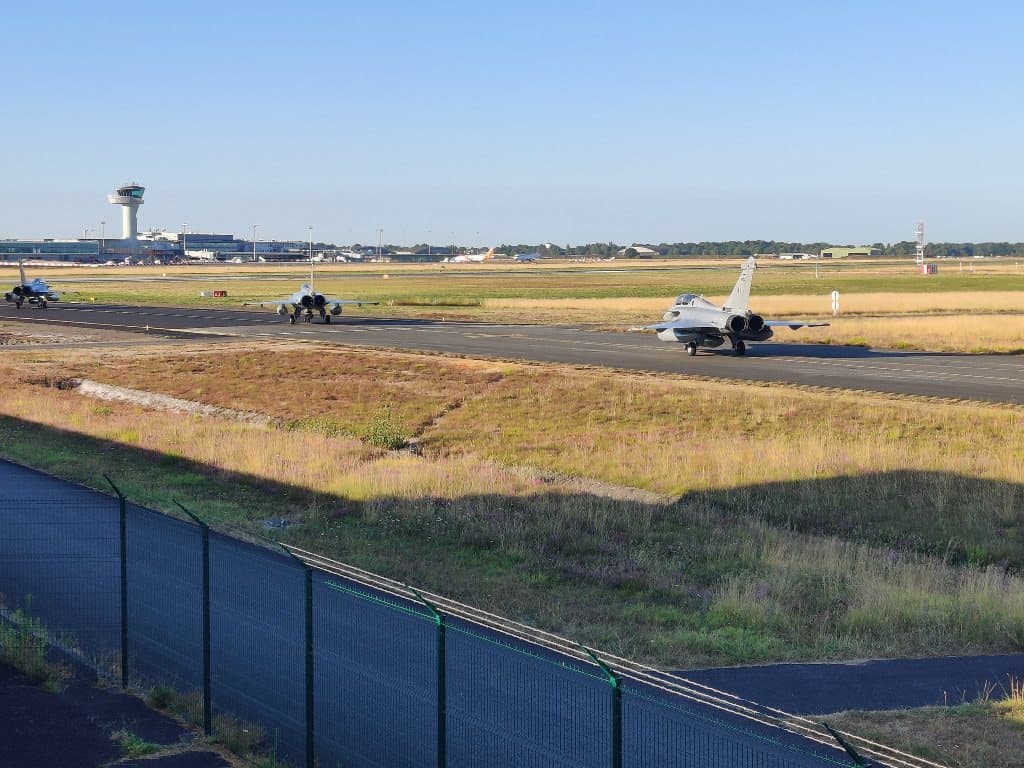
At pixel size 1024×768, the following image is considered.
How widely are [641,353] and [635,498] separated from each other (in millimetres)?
30428

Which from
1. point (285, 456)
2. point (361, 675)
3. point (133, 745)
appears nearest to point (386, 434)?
point (285, 456)

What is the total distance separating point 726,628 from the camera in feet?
48.6

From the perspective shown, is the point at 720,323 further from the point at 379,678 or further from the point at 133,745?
the point at 133,745

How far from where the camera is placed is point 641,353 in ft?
179

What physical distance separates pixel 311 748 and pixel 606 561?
904cm

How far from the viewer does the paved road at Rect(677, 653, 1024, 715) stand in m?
12.1

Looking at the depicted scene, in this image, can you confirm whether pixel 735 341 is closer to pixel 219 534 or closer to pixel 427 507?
pixel 427 507

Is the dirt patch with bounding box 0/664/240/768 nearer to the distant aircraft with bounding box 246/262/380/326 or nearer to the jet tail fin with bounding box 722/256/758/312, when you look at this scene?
the jet tail fin with bounding box 722/256/758/312

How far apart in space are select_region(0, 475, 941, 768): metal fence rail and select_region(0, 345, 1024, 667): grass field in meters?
2.67

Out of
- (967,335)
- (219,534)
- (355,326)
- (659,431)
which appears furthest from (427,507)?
(355,326)

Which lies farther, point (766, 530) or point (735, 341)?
point (735, 341)

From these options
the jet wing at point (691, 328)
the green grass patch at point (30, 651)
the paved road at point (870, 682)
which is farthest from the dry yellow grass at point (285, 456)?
the jet wing at point (691, 328)

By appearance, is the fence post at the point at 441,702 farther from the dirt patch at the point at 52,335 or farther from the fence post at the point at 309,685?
the dirt patch at the point at 52,335

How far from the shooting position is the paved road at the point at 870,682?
12.1 m
